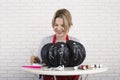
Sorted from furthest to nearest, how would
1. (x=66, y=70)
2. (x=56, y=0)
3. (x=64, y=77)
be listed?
(x=56, y=0) → (x=64, y=77) → (x=66, y=70)

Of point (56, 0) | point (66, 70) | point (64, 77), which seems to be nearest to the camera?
point (66, 70)

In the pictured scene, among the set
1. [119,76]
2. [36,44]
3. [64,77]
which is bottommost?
[119,76]

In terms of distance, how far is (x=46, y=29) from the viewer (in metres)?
3.24

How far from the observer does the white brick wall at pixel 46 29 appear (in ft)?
10.6

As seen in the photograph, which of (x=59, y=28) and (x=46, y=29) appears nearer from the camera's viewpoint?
(x=59, y=28)

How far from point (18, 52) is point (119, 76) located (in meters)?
1.20

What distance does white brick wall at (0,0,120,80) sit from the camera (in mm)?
3232

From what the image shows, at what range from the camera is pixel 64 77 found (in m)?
2.37

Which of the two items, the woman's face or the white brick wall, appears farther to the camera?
the white brick wall

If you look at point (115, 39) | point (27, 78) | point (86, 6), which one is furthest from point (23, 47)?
point (115, 39)

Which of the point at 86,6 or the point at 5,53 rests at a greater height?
the point at 86,6

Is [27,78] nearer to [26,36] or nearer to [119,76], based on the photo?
[26,36]

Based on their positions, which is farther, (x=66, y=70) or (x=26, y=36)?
(x=26, y=36)

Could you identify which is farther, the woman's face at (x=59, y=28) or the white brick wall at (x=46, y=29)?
the white brick wall at (x=46, y=29)
